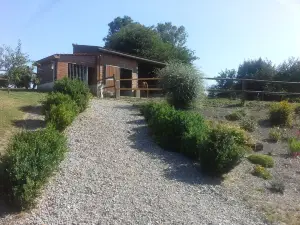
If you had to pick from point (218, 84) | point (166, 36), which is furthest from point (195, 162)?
point (166, 36)

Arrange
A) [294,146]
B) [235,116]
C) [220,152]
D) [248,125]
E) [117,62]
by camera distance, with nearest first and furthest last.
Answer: [220,152]
[294,146]
[248,125]
[235,116]
[117,62]

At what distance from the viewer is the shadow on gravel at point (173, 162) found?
11.7 meters

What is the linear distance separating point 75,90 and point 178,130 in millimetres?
4863

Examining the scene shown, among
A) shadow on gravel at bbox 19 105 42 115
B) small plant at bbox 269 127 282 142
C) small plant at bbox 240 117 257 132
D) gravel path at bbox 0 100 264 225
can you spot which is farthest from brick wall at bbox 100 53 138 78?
gravel path at bbox 0 100 264 225

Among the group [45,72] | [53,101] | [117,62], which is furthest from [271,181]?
[117,62]

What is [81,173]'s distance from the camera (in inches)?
432

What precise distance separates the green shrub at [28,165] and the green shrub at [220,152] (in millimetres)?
4063

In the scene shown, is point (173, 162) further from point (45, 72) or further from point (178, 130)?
point (45, 72)

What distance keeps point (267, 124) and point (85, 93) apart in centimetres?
763

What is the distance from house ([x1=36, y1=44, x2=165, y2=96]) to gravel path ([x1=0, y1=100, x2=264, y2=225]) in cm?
1298

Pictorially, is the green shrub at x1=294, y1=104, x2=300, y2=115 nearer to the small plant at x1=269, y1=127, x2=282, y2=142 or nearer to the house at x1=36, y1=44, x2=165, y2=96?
the small plant at x1=269, y1=127, x2=282, y2=142

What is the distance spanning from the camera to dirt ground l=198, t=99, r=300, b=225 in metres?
10.1

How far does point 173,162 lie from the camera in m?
12.9

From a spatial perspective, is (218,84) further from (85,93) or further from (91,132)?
(91,132)
